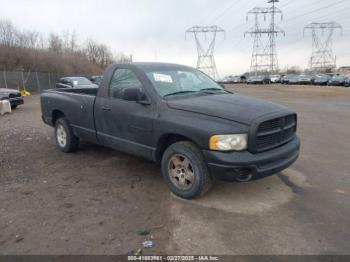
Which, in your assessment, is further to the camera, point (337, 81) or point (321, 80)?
point (321, 80)

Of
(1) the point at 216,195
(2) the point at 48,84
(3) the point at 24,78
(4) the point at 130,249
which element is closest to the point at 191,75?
(1) the point at 216,195

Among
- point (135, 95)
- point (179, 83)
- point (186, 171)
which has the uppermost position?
point (179, 83)

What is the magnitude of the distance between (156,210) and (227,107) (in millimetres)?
1592

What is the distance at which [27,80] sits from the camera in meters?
29.1

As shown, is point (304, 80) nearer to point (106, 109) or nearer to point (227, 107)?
point (106, 109)

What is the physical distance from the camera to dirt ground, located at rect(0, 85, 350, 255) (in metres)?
3.00

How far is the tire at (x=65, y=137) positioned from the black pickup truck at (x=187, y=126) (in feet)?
2.43

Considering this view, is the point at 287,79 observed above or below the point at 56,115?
above

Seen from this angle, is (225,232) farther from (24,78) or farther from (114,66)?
(24,78)

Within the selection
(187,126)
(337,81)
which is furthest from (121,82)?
(337,81)

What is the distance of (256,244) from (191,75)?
303 centimetres

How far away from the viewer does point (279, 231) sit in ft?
10.6

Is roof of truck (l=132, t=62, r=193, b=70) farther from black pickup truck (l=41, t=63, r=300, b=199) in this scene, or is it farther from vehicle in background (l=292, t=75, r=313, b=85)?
vehicle in background (l=292, t=75, r=313, b=85)

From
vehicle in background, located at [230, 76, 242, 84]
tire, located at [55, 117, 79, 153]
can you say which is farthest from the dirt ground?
vehicle in background, located at [230, 76, 242, 84]
